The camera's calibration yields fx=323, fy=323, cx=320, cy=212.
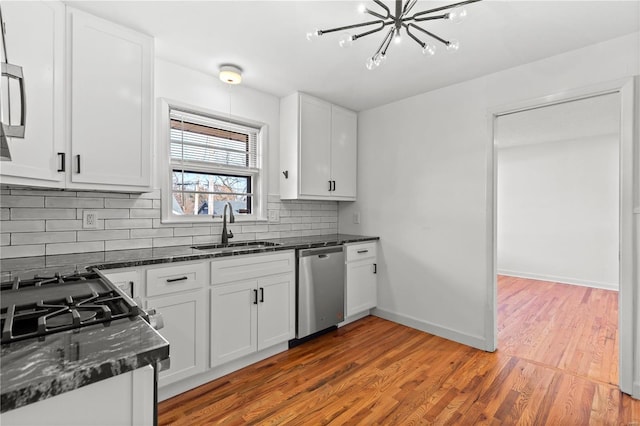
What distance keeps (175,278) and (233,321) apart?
57 centimetres

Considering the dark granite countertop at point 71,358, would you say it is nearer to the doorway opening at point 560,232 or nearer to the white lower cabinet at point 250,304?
the white lower cabinet at point 250,304

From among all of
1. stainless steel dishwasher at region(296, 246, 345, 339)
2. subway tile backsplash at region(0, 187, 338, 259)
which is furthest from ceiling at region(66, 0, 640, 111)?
stainless steel dishwasher at region(296, 246, 345, 339)

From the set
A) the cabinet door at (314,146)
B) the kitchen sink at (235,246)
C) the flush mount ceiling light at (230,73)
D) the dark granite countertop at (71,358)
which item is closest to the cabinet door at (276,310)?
the kitchen sink at (235,246)

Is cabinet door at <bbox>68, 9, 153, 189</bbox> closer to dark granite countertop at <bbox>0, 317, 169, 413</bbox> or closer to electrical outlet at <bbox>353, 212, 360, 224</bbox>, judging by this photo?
dark granite countertop at <bbox>0, 317, 169, 413</bbox>

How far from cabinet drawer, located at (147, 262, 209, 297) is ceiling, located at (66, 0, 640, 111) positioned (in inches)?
63.0

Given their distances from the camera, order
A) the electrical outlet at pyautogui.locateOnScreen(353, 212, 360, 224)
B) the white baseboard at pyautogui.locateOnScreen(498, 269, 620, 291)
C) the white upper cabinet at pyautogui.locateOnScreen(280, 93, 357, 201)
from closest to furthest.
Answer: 1. the white upper cabinet at pyautogui.locateOnScreen(280, 93, 357, 201)
2. the electrical outlet at pyautogui.locateOnScreen(353, 212, 360, 224)
3. the white baseboard at pyautogui.locateOnScreen(498, 269, 620, 291)

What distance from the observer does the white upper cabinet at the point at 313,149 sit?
332 centimetres

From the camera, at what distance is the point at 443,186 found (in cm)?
319

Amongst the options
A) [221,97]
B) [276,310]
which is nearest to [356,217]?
[276,310]

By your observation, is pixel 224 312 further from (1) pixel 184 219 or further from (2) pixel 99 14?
(2) pixel 99 14

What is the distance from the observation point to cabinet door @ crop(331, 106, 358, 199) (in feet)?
12.1

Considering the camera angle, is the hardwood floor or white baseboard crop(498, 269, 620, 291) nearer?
the hardwood floor

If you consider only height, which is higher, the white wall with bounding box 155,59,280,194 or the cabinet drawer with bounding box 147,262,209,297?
the white wall with bounding box 155,59,280,194

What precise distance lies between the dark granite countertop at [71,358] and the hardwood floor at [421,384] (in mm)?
1430
